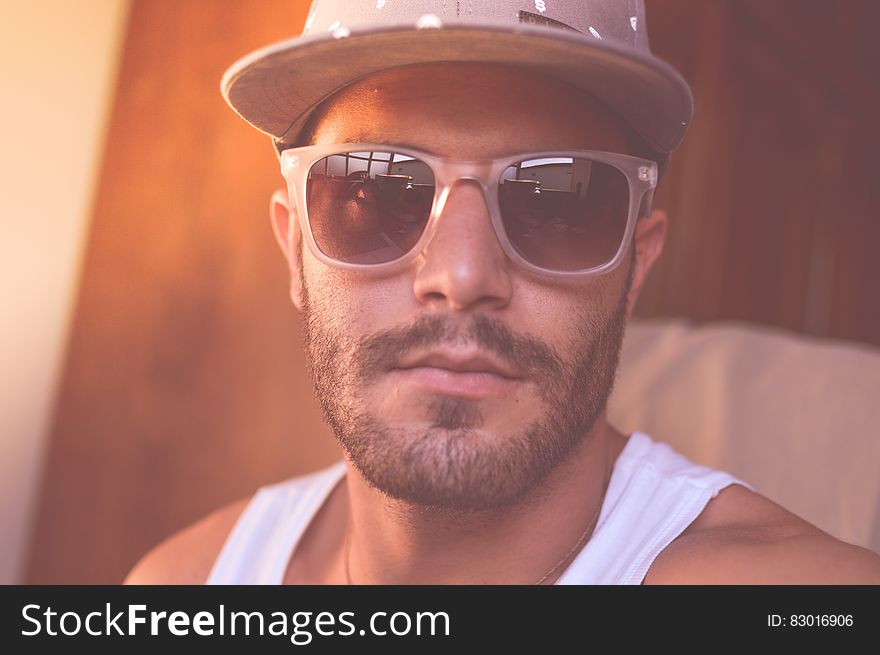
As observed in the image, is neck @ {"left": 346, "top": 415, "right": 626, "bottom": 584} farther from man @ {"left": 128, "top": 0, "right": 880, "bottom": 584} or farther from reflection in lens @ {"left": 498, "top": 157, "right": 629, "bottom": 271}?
reflection in lens @ {"left": 498, "top": 157, "right": 629, "bottom": 271}

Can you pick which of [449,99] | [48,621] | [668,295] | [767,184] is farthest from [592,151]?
[767,184]

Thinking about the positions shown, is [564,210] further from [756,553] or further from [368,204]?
[756,553]

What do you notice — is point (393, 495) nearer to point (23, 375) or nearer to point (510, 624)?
point (510, 624)

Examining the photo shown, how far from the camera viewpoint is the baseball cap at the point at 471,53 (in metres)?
1.01

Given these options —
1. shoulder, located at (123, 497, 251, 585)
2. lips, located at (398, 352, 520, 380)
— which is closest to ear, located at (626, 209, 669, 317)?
lips, located at (398, 352, 520, 380)

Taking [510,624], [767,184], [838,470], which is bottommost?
[510,624]

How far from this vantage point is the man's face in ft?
3.55

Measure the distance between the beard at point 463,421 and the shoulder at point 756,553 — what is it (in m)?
0.20

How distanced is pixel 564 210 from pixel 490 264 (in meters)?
0.12

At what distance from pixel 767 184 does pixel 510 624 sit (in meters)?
2.67

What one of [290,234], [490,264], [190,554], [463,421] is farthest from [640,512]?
[190,554]

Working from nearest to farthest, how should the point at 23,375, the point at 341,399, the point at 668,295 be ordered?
the point at 341,399 → the point at 23,375 → the point at 668,295

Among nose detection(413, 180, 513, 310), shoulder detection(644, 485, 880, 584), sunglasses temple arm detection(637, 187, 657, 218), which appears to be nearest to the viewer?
shoulder detection(644, 485, 880, 584)

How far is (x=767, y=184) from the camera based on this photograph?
329cm
